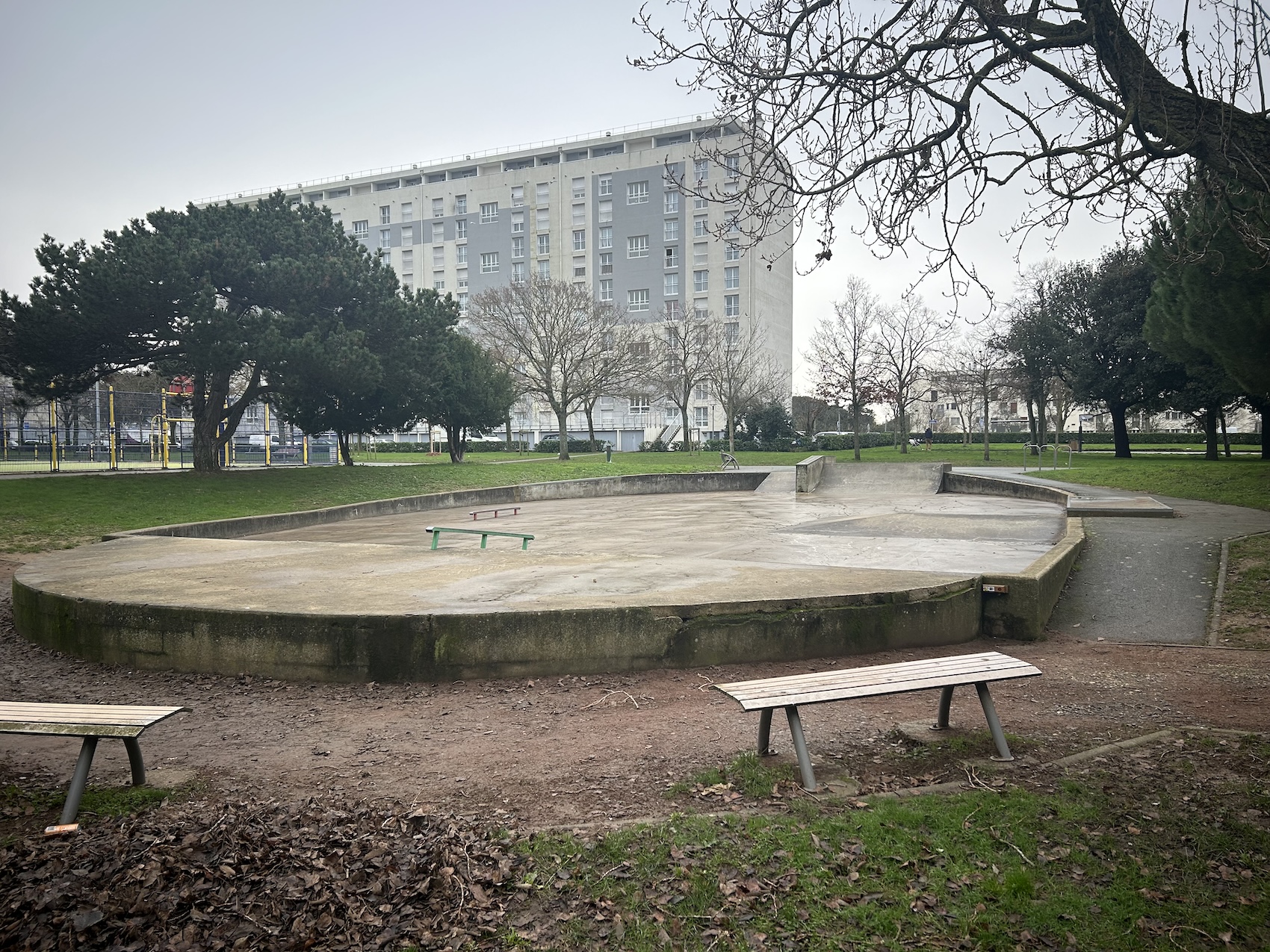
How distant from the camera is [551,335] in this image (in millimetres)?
42125

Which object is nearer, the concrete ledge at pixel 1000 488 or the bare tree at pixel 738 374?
the concrete ledge at pixel 1000 488

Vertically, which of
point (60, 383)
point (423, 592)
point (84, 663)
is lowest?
point (84, 663)

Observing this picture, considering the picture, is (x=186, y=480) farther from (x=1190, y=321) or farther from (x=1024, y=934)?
(x=1190, y=321)

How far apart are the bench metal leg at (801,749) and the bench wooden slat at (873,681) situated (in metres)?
0.08

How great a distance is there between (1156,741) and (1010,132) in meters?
4.62

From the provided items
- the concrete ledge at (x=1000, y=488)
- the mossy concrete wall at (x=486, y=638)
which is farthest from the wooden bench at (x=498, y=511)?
the mossy concrete wall at (x=486, y=638)

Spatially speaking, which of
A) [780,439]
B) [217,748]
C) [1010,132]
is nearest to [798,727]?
[217,748]

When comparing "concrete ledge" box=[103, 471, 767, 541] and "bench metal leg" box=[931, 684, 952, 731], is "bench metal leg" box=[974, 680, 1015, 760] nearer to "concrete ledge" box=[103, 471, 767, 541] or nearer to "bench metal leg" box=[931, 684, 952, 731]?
"bench metal leg" box=[931, 684, 952, 731]

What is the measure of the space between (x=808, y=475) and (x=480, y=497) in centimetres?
1020

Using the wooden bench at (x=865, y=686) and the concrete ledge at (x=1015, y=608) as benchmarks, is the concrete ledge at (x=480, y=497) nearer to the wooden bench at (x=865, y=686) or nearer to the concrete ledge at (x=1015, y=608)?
the wooden bench at (x=865, y=686)

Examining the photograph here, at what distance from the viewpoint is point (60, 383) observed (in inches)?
912

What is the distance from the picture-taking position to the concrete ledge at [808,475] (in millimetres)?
26750

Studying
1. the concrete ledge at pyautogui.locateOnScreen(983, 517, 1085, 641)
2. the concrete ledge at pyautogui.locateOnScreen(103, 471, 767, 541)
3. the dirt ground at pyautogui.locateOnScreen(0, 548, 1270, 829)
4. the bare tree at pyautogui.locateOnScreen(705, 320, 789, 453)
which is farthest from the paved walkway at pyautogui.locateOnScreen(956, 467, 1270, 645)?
the bare tree at pyautogui.locateOnScreen(705, 320, 789, 453)

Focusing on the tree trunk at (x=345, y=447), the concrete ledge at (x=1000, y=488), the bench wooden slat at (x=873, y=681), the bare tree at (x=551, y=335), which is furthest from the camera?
the bare tree at (x=551, y=335)
